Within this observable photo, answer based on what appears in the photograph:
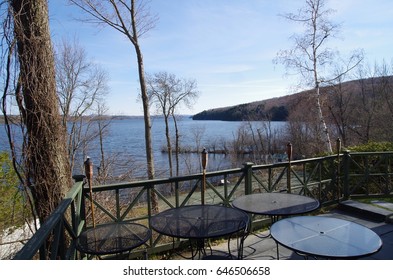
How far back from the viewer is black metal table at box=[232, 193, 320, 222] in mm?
2700

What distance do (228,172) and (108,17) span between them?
944 centimetres

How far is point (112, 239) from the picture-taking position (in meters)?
2.39

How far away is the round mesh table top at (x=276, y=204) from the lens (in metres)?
2.71

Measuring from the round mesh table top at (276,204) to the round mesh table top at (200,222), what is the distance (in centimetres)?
20

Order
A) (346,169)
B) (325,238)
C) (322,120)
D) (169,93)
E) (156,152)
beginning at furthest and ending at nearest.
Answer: (156,152)
(169,93)
(322,120)
(346,169)
(325,238)

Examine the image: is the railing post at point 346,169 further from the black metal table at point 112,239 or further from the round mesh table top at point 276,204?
the black metal table at point 112,239

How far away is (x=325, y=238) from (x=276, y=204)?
78 cm

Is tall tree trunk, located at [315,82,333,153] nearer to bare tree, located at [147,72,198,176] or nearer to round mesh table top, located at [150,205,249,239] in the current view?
round mesh table top, located at [150,205,249,239]

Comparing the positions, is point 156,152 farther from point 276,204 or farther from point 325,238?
point 325,238

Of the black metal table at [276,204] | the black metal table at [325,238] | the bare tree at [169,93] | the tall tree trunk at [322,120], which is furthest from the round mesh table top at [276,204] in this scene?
the bare tree at [169,93]

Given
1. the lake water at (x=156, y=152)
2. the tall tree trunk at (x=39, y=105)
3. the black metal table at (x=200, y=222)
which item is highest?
the tall tree trunk at (x=39, y=105)

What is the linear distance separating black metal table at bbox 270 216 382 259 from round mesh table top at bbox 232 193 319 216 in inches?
5.0

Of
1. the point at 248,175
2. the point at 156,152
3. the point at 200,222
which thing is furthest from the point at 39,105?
the point at 156,152

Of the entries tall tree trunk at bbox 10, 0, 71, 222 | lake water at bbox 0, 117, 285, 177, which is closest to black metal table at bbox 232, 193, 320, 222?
tall tree trunk at bbox 10, 0, 71, 222
